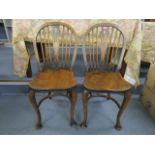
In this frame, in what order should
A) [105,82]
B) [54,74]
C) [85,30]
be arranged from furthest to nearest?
[85,30], [54,74], [105,82]

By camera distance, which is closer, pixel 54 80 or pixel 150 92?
pixel 54 80

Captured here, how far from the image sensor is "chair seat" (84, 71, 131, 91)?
1375 mm

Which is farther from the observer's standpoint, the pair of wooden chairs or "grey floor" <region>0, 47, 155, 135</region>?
"grey floor" <region>0, 47, 155, 135</region>

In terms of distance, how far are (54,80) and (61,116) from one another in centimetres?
49

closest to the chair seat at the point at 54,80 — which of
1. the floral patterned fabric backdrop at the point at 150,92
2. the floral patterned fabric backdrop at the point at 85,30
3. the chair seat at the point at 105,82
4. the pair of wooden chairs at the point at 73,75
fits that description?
the pair of wooden chairs at the point at 73,75

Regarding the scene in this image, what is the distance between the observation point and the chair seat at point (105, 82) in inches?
54.1

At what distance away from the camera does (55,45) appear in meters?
1.61

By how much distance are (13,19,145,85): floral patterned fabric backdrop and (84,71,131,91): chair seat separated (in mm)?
430

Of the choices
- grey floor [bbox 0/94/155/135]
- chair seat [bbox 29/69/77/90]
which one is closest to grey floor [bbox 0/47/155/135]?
grey floor [bbox 0/94/155/135]

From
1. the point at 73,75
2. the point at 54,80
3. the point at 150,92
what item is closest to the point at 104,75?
the point at 73,75

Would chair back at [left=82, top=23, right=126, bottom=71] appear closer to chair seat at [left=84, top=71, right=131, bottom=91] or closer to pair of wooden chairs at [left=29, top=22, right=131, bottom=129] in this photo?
pair of wooden chairs at [left=29, top=22, right=131, bottom=129]

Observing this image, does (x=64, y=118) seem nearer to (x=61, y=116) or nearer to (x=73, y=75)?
(x=61, y=116)

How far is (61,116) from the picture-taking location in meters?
1.75

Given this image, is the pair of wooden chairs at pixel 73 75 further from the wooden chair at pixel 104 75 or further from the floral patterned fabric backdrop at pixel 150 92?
the floral patterned fabric backdrop at pixel 150 92
